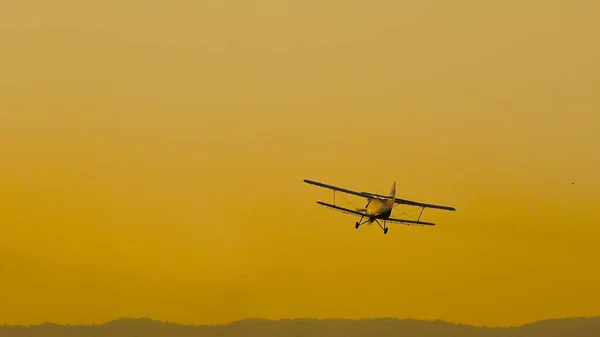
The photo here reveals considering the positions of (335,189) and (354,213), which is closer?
(354,213)

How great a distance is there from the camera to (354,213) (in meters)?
139

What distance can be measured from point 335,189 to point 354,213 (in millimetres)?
12299

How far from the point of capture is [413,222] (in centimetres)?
14625

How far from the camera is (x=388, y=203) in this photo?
470ft

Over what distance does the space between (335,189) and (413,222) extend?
533 inches

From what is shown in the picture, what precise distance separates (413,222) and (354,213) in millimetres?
12262

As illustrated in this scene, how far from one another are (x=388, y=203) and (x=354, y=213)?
7149 mm

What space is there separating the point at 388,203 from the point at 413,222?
5.95 meters

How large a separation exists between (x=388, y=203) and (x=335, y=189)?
10.7m

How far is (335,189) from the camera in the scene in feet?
493
